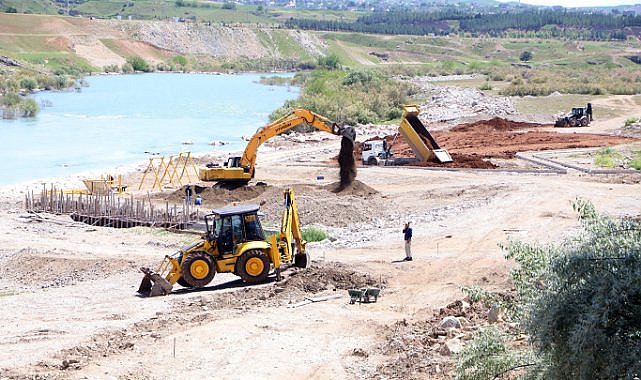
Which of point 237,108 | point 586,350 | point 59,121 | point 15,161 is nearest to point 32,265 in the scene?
point 586,350

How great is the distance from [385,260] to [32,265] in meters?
9.06

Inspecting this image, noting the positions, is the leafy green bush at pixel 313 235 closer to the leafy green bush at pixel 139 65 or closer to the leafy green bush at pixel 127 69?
the leafy green bush at pixel 127 69

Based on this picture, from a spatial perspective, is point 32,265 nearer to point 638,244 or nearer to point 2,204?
point 2,204

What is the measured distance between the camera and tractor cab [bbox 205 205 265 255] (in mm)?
21031

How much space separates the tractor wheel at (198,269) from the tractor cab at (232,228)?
1.19ft

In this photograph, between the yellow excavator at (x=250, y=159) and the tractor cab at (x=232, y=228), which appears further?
the yellow excavator at (x=250, y=159)

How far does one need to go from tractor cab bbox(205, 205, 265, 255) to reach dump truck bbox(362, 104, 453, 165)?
21488mm

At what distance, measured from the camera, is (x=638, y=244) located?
35.8ft

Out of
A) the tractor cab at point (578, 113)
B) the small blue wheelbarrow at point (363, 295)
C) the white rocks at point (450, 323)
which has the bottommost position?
the small blue wheelbarrow at point (363, 295)

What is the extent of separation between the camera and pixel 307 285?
21297 millimetres

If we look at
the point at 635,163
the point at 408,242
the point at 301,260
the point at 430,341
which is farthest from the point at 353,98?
the point at 430,341

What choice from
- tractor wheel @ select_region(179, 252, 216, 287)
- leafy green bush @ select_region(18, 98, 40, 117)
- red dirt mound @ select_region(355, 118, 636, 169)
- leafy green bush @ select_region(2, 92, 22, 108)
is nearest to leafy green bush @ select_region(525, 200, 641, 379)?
tractor wheel @ select_region(179, 252, 216, 287)

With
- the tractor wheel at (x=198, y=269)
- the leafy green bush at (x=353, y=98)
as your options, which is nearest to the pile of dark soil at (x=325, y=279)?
the tractor wheel at (x=198, y=269)

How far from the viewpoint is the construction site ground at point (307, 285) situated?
1603 centimetres
